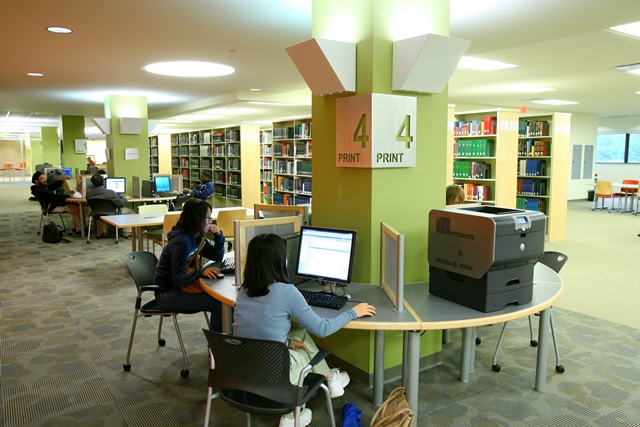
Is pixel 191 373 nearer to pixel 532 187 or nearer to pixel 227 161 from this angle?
pixel 532 187

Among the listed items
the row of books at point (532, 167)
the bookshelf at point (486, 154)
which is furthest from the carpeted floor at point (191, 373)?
the row of books at point (532, 167)

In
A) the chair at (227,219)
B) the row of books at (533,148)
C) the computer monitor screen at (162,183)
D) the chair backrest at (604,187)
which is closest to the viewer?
the chair at (227,219)

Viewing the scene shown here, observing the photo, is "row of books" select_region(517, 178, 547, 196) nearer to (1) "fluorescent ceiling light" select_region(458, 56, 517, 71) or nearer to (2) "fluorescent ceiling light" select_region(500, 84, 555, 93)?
(2) "fluorescent ceiling light" select_region(500, 84, 555, 93)

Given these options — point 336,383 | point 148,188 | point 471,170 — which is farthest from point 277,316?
point 148,188

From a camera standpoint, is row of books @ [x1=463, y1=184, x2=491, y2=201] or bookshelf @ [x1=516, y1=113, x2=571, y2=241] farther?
bookshelf @ [x1=516, y1=113, x2=571, y2=241]

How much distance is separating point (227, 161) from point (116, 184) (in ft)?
12.8

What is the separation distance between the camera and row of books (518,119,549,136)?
8141 mm

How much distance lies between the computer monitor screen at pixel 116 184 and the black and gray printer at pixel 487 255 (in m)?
7.89

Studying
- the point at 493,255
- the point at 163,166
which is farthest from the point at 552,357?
the point at 163,166

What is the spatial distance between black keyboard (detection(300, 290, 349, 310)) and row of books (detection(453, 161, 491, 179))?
5.78 meters

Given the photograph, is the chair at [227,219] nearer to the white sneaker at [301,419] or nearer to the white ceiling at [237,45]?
the white ceiling at [237,45]

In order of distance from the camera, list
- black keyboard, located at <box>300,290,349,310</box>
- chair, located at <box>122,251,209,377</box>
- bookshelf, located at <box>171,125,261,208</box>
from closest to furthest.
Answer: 1. black keyboard, located at <box>300,290,349,310</box>
2. chair, located at <box>122,251,209,377</box>
3. bookshelf, located at <box>171,125,261,208</box>

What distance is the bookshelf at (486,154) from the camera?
7.62m

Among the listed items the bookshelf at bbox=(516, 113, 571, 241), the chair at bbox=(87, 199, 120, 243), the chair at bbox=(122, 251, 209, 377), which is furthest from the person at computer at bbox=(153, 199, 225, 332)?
the bookshelf at bbox=(516, 113, 571, 241)
